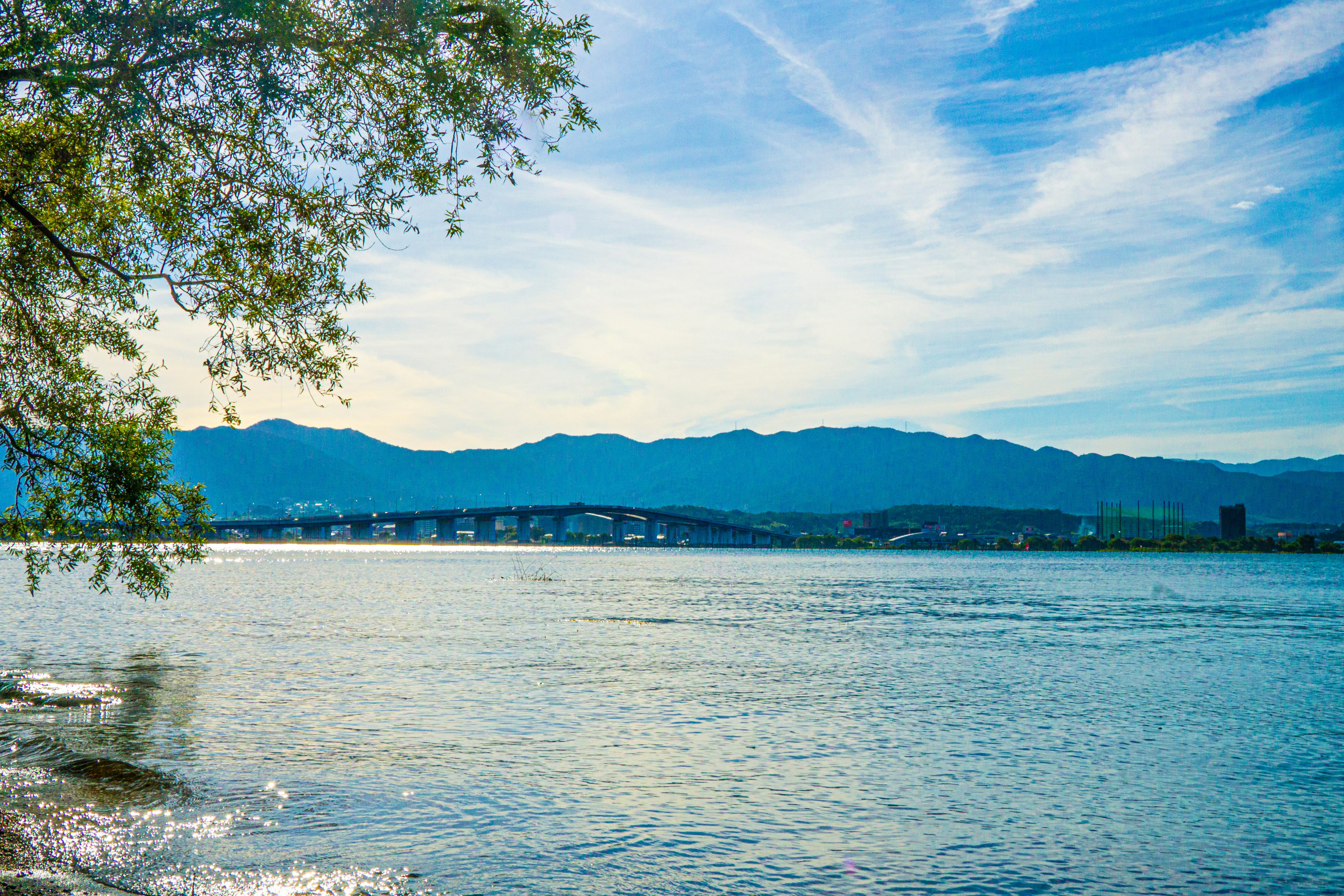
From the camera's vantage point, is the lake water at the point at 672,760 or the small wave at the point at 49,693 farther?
the small wave at the point at 49,693

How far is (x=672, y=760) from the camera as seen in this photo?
1820 cm

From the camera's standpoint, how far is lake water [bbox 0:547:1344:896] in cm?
1219

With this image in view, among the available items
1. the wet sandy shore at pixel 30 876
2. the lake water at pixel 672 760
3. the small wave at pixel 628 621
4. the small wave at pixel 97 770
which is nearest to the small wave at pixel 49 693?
the lake water at pixel 672 760

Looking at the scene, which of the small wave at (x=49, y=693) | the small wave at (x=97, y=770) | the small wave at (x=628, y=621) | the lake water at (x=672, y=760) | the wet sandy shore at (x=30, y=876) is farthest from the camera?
the small wave at (x=628, y=621)

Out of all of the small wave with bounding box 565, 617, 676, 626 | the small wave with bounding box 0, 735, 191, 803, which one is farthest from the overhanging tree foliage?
the small wave with bounding box 565, 617, 676, 626

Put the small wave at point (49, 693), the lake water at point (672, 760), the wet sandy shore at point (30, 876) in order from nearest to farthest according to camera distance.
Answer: the wet sandy shore at point (30, 876), the lake water at point (672, 760), the small wave at point (49, 693)

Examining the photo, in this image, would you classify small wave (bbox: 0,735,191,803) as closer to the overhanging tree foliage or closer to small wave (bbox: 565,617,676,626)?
the overhanging tree foliage

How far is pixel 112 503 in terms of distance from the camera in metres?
16.1

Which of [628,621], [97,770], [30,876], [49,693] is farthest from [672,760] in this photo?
[628,621]

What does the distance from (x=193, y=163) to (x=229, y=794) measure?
9660 mm

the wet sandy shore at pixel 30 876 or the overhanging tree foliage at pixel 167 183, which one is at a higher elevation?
the overhanging tree foliage at pixel 167 183

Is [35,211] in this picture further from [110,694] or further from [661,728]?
[661,728]

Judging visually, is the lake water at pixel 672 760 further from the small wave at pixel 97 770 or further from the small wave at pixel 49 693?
the small wave at pixel 49 693

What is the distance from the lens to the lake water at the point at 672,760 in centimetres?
1219
